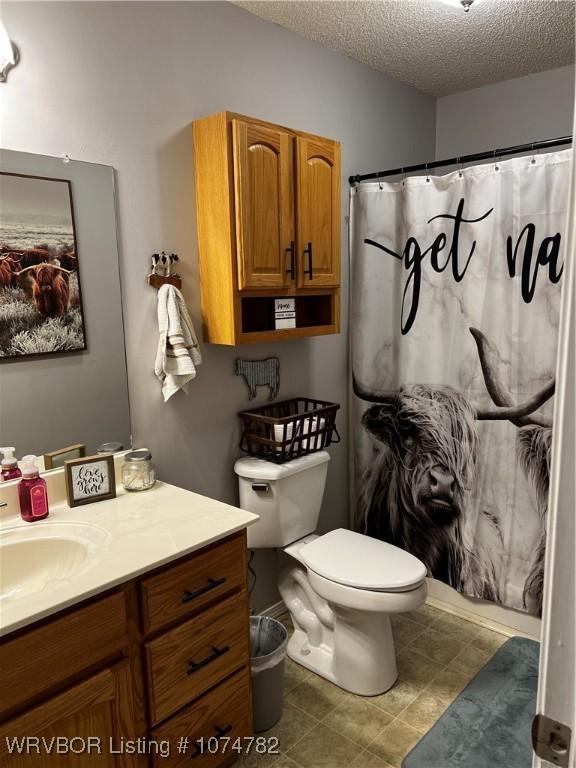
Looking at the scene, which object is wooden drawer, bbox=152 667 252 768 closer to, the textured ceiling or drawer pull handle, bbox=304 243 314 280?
drawer pull handle, bbox=304 243 314 280

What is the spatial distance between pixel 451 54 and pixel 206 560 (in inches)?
95.1

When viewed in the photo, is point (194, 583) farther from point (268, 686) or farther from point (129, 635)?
point (268, 686)

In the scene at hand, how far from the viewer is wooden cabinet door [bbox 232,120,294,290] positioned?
191 cm

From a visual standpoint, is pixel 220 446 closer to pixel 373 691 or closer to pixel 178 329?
pixel 178 329

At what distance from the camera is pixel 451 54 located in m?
2.56

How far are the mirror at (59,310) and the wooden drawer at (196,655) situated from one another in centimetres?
65

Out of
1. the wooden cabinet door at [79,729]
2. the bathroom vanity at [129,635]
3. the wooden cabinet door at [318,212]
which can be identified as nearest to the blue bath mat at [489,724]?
the bathroom vanity at [129,635]

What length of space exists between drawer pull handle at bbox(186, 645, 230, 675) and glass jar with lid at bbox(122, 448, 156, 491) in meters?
0.56

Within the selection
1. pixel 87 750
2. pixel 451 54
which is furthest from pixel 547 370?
pixel 87 750

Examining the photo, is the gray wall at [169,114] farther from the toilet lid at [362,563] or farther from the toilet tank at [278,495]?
the toilet lid at [362,563]

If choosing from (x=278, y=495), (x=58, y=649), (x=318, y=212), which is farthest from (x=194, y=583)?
(x=318, y=212)

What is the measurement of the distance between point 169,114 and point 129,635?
1.63 metres

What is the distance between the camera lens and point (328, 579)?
2041 mm

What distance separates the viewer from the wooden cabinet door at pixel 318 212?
2115mm
